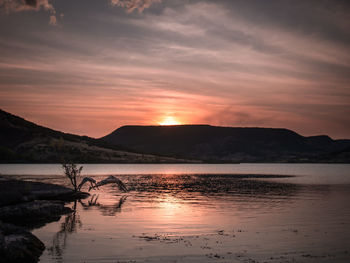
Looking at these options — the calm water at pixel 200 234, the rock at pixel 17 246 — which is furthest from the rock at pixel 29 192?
the rock at pixel 17 246

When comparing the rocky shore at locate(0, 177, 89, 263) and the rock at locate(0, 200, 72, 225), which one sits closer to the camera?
the rocky shore at locate(0, 177, 89, 263)

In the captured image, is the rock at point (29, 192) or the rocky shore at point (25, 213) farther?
the rock at point (29, 192)

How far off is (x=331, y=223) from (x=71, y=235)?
834 inches

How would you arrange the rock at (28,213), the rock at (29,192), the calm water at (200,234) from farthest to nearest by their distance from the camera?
the rock at (29,192) → the rock at (28,213) → the calm water at (200,234)

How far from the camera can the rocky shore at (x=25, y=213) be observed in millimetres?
20531

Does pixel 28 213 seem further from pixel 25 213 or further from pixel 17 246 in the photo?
pixel 17 246

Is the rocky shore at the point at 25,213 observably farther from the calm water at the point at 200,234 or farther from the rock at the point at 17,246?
the calm water at the point at 200,234

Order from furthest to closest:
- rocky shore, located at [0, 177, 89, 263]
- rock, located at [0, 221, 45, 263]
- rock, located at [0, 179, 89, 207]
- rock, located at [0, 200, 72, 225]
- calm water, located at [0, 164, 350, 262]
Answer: rock, located at [0, 179, 89, 207] < rock, located at [0, 200, 72, 225] < calm water, located at [0, 164, 350, 262] < rocky shore, located at [0, 177, 89, 263] < rock, located at [0, 221, 45, 263]

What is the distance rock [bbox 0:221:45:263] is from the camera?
2003 cm

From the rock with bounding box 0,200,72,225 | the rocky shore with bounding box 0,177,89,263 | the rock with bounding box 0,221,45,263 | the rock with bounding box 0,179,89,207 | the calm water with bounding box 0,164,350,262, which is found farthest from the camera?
the rock with bounding box 0,179,89,207

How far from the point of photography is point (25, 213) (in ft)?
118

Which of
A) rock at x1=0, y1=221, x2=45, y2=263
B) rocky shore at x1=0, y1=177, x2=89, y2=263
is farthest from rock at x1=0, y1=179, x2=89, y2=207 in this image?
rock at x1=0, y1=221, x2=45, y2=263

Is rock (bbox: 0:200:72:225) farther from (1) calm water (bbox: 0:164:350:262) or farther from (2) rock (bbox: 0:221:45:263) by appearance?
(2) rock (bbox: 0:221:45:263)

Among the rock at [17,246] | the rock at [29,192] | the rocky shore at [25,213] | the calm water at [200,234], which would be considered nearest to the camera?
the rock at [17,246]
